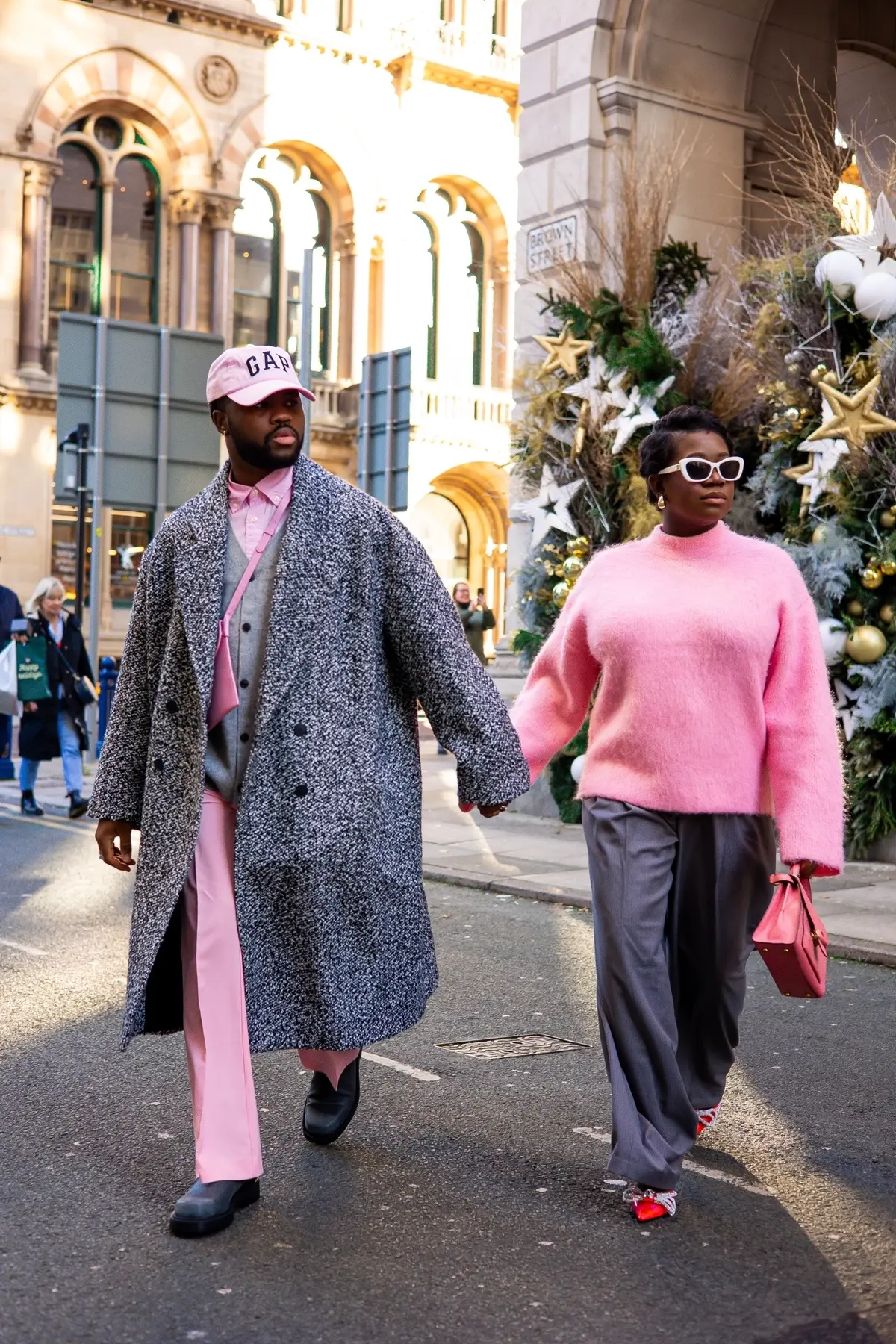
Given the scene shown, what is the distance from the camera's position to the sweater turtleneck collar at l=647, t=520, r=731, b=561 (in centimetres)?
434

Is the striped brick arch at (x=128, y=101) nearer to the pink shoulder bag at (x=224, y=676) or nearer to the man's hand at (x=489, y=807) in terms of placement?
the pink shoulder bag at (x=224, y=676)

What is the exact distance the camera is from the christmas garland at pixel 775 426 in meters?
10.6

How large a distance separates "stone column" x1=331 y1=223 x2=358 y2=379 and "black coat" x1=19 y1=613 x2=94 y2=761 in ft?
A: 65.5

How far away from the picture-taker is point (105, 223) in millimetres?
30672

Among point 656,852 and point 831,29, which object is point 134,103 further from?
point 656,852

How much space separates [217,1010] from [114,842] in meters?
0.57

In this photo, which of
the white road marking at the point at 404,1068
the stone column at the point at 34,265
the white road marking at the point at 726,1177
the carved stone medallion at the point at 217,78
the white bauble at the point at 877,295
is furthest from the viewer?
the carved stone medallion at the point at 217,78

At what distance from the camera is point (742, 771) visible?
13.9 ft

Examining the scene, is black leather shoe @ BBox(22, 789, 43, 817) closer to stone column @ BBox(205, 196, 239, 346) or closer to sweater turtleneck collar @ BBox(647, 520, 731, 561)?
sweater turtleneck collar @ BBox(647, 520, 731, 561)

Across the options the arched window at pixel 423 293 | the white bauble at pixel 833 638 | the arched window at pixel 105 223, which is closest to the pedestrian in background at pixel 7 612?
the white bauble at pixel 833 638

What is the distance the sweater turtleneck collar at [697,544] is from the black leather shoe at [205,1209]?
1.84 metres

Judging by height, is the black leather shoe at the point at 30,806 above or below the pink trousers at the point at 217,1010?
below

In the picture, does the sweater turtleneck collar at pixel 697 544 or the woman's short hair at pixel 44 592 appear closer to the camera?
the sweater turtleneck collar at pixel 697 544

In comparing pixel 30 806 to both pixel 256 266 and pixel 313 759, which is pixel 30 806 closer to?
pixel 313 759
